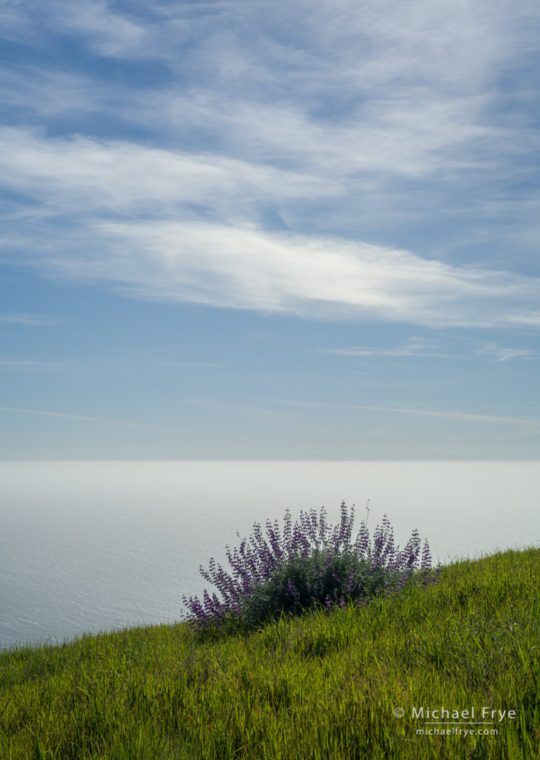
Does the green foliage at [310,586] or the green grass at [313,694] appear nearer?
the green grass at [313,694]

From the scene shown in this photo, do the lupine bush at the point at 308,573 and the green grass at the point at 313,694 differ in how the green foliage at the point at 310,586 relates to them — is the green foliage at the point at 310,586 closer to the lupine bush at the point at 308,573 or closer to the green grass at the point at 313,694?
the lupine bush at the point at 308,573

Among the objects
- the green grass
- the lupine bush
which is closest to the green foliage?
the lupine bush

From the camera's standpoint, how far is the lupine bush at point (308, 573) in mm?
7422

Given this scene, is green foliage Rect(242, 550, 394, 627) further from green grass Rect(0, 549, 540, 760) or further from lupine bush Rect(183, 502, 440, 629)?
green grass Rect(0, 549, 540, 760)

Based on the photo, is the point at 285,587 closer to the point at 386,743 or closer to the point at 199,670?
the point at 199,670

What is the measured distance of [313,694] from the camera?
3.67 metres

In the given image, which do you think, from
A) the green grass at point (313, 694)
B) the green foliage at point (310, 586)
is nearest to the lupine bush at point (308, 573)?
the green foliage at point (310, 586)

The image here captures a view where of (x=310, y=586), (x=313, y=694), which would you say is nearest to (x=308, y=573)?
(x=310, y=586)

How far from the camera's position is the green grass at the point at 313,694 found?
9.79 ft

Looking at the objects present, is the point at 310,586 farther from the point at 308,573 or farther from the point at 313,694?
the point at 313,694

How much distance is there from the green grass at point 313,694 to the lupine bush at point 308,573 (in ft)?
4.72

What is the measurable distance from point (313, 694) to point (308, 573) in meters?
3.90

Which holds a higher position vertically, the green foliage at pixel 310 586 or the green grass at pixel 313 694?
the green foliage at pixel 310 586

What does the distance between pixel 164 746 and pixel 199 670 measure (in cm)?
149
